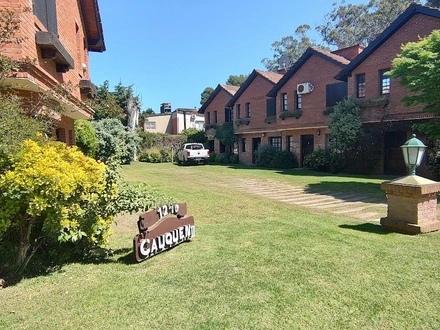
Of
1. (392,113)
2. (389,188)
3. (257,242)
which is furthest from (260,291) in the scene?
(392,113)

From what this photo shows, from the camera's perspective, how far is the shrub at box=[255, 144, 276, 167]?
901 inches

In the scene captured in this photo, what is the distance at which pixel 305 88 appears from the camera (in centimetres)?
2050

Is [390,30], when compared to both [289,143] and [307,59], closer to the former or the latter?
[307,59]

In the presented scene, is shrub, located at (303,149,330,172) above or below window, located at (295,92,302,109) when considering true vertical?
below

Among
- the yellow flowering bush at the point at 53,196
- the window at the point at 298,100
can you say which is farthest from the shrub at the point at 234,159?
the yellow flowering bush at the point at 53,196

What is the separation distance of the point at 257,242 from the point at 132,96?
31.8 m

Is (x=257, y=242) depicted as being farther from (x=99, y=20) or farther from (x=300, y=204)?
(x=99, y=20)

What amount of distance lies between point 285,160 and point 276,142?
10.1 feet

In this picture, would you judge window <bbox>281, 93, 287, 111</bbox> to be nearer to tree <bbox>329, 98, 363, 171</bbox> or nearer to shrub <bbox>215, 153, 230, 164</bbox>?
tree <bbox>329, 98, 363, 171</bbox>

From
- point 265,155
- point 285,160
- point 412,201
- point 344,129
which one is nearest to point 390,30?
point 344,129

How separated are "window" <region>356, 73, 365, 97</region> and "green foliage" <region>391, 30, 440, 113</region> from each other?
7148 millimetres

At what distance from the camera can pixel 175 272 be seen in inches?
150

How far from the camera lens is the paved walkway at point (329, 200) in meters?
7.52

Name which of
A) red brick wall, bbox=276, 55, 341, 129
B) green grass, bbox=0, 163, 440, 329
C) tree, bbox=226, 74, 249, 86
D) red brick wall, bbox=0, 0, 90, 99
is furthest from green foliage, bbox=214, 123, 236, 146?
tree, bbox=226, 74, 249, 86
